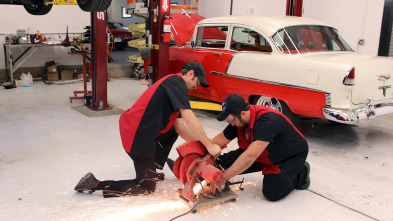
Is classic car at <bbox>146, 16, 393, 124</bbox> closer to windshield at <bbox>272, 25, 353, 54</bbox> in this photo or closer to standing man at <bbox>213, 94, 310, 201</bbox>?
windshield at <bbox>272, 25, 353, 54</bbox>

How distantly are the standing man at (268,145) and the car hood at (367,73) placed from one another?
1.51m

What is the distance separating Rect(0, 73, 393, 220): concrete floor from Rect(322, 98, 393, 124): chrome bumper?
48 centimetres

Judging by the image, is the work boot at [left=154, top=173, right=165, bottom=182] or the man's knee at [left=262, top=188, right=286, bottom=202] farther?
the work boot at [left=154, top=173, right=165, bottom=182]

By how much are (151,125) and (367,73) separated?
2.79m

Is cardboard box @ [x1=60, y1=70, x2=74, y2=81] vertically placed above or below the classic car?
below

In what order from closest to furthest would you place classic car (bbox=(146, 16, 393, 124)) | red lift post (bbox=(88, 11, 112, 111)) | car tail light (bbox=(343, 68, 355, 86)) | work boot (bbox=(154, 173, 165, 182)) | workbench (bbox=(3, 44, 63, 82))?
work boot (bbox=(154, 173, 165, 182))
car tail light (bbox=(343, 68, 355, 86))
classic car (bbox=(146, 16, 393, 124))
red lift post (bbox=(88, 11, 112, 111))
workbench (bbox=(3, 44, 63, 82))

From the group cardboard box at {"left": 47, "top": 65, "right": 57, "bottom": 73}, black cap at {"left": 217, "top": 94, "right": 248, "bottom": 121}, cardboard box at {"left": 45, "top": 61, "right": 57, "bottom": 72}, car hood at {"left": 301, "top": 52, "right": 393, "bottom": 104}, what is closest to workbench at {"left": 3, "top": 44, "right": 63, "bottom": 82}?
cardboard box at {"left": 45, "top": 61, "right": 57, "bottom": 72}

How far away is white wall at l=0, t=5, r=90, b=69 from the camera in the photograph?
8.44m

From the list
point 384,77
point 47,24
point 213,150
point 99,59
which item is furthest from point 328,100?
point 47,24

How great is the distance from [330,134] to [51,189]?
3795mm

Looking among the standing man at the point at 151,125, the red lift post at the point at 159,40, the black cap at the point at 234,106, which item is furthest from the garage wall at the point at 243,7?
the black cap at the point at 234,106

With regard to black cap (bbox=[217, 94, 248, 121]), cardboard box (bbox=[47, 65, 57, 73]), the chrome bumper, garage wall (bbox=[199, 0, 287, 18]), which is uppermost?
garage wall (bbox=[199, 0, 287, 18])

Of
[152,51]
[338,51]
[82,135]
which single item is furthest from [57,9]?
[338,51]

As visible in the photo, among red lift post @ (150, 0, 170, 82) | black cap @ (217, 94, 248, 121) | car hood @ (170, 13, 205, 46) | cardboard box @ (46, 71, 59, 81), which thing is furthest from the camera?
cardboard box @ (46, 71, 59, 81)
